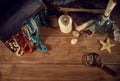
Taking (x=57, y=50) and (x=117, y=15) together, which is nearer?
(x=57, y=50)

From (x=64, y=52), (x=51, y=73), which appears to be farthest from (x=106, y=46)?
(x=51, y=73)

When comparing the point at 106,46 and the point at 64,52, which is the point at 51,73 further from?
the point at 106,46

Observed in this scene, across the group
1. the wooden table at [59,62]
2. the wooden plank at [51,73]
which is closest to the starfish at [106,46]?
the wooden table at [59,62]

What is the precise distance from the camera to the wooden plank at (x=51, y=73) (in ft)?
4.16

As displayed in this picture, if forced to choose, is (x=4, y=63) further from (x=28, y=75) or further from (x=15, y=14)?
(x=15, y=14)

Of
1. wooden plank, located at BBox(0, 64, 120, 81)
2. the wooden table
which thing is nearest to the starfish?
the wooden table

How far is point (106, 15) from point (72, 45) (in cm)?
31

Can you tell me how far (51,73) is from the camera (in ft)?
4.25

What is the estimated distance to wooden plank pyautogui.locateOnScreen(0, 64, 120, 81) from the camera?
1268mm

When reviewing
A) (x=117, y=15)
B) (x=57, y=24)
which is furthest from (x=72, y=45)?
(x=117, y=15)

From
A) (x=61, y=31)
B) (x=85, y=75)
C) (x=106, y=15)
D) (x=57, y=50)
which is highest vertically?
(x=106, y=15)

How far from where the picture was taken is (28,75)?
1.30 meters

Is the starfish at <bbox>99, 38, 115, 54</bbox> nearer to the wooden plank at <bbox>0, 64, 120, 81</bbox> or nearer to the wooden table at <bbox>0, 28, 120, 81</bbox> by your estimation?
the wooden table at <bbox>0, 28, 120, 81</bbox>

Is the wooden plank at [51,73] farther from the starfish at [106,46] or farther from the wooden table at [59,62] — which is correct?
the starfish at [106,46]
